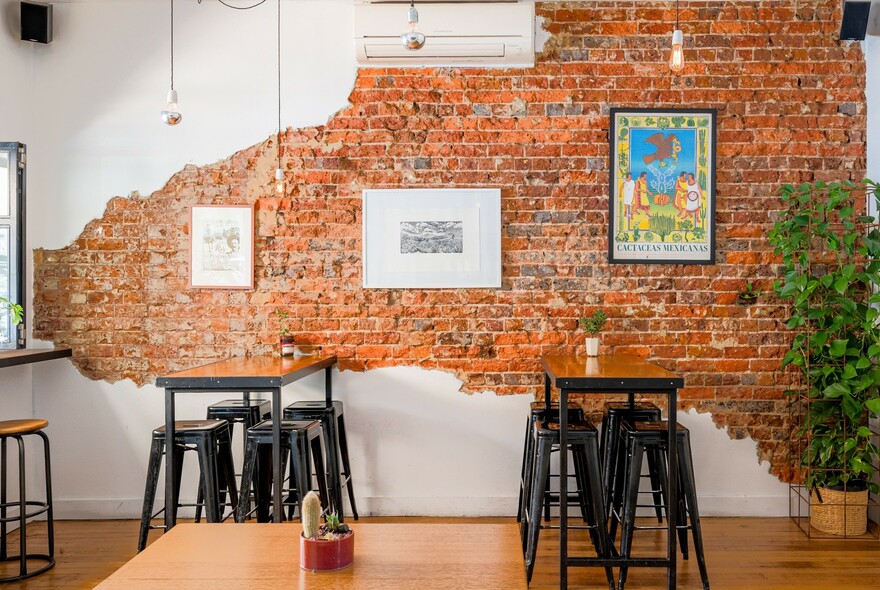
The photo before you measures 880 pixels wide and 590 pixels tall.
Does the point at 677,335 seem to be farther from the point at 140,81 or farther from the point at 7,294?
the point at 7,294

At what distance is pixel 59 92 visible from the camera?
171 inches

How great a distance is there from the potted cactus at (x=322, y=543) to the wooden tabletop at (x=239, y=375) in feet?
4.49

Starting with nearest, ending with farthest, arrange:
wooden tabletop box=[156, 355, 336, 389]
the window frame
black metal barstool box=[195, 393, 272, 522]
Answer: wooden tabletop box=[156, 355, 336, 389], black metal barstool box=[195, 393, 272, 522], the window frame

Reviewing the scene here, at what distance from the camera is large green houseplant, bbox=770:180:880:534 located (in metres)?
3.79

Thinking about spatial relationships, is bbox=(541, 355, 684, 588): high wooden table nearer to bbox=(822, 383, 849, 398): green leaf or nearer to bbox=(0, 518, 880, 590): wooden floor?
bbox=(0, 518, 880, 590): wooden floor

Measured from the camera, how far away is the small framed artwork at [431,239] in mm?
4285

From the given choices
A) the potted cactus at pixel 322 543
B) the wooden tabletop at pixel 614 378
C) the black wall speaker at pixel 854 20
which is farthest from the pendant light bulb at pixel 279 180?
the black wall speaker at pixel 854 20

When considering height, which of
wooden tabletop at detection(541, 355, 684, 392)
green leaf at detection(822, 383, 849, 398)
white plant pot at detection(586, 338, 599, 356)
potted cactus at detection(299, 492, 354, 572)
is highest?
white plant pot at detection(586, 338, 599, 356)

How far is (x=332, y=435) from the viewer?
3930 millimetres

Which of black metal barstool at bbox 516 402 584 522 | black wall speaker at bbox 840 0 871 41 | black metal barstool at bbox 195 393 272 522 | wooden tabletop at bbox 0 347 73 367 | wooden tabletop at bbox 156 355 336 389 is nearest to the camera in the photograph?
wooden tabletop at bbox 156 355 336 389

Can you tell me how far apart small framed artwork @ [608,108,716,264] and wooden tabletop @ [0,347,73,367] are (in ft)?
11.3

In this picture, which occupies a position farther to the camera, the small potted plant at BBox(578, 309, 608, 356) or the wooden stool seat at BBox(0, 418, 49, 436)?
the small potted plant at BBox(578, 309, 608, 356)

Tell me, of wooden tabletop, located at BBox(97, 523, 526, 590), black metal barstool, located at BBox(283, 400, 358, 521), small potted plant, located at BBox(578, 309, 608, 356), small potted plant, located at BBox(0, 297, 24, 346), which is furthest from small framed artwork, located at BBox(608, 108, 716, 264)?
small potted plant, located at BBox(0, 297, 24, 346)

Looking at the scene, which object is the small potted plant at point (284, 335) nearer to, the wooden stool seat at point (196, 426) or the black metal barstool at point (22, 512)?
the wooden stool seat at point (196, 426)
